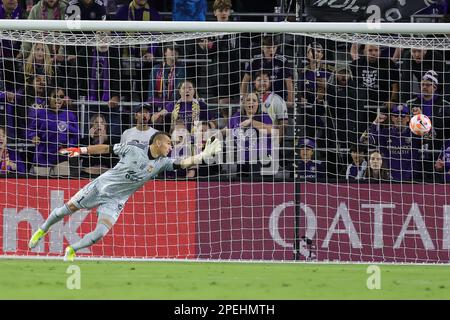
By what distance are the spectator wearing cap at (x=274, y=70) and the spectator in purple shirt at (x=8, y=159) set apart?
318cm

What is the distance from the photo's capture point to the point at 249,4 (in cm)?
1658

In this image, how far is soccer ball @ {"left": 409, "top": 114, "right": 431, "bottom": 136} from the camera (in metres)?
13.3

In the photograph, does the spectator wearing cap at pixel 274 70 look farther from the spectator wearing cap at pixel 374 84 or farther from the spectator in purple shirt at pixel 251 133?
the spectator wearing cap at pixel 374 84

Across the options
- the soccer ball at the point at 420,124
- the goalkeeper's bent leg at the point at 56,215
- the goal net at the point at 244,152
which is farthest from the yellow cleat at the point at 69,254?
the soccer ball at the point at 420,124

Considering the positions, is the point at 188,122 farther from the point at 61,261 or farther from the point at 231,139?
the point at 61,261

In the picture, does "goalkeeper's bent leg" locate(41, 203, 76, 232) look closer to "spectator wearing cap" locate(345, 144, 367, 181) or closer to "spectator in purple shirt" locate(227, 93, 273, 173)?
"spectator in purple shirt" locate(227, 93, 273, 173)

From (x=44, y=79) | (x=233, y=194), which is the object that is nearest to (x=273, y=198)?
(x=233, y=194)

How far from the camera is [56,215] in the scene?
527 inches

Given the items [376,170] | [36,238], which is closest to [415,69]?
[376,170]

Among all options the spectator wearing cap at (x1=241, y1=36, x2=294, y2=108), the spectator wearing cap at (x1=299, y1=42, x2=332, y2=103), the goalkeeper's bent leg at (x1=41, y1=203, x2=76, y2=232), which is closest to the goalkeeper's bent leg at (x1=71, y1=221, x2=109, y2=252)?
the goalkeeper's bent leg at (x1=41, y1=203, x2=76, y2=232)

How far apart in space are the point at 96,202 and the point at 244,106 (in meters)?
2.47

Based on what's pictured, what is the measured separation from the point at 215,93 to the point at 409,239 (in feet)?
11.1

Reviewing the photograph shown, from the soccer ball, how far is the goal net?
0.98 metres

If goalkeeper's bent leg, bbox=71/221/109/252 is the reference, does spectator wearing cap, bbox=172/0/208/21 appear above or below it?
above
